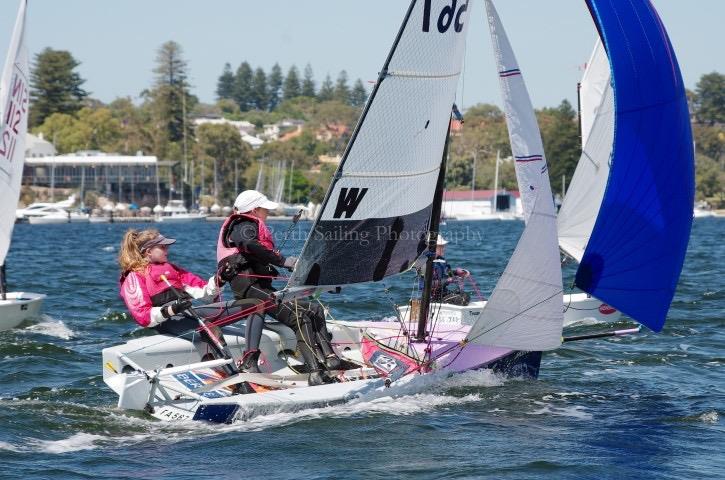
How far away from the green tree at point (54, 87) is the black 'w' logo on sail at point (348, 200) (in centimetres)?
10881

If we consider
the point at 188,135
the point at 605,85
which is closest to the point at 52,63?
the point at 188,135

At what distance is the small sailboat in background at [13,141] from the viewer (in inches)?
601

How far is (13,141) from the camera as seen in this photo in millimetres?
15875

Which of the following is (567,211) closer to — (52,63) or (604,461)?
(604,461)

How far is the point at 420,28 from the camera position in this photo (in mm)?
9555

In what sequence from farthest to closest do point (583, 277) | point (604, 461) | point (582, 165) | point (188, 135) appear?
point (188, 135) → point (582, 165) → point (583, 277) → point (604, 461)

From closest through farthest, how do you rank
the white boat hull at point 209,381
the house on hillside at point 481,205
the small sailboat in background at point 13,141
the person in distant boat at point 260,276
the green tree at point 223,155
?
the white boat hull at point 209,381
the person in distant boat at point 260,276
the small sailboat in background at point 13,141
the house on hillside at point 481,205
the green tree at point 223,155

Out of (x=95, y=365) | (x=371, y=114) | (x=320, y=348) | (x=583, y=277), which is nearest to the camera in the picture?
(x=371, y=114)

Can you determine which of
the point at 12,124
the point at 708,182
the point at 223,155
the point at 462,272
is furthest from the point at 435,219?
the point at 708,182

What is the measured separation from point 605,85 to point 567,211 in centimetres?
192

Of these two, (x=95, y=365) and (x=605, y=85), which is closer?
(x=95, y=365)

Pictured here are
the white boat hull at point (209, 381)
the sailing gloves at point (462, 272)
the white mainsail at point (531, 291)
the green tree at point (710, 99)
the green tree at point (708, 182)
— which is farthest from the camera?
the green tree at point (710, 99)

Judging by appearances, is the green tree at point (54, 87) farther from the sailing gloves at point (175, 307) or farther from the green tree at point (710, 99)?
the sailing gloves at point (175, 307)

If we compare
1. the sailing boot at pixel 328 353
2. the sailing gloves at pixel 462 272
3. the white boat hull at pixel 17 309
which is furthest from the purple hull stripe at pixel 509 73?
the white boat hull at pixel 17 309
